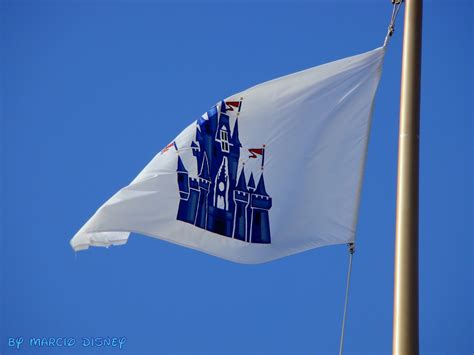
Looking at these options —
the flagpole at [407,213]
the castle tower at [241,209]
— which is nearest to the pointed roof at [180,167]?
the castle tower at [241,209]

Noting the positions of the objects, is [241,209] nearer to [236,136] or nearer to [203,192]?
[203,192]

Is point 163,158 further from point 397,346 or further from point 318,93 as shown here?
point 397,346

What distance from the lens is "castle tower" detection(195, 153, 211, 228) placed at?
9.16m

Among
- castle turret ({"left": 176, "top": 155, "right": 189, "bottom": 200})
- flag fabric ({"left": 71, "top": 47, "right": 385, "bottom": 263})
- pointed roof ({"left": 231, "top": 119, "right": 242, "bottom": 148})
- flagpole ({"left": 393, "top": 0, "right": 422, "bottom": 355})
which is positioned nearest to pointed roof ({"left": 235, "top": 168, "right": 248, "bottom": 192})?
flag fabric ({"left": 71, "top": 47, "right": 385, "bottom": 263})

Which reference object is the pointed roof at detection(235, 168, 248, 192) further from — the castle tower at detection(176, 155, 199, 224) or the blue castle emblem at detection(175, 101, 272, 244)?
the castle tower at detection(176, 155, 199, 224)

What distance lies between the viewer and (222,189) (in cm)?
959

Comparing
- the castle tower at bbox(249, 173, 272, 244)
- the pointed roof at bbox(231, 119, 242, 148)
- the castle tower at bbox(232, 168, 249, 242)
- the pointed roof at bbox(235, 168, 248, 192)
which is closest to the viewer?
the castle tower at bbox(232, 168, 249, 242)

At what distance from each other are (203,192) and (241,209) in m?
0.53

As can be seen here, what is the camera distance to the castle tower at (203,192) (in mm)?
9164

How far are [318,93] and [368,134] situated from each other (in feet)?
2.68

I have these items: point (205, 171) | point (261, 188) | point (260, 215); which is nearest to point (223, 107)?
point (205, 171)

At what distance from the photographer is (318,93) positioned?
10.1 metres

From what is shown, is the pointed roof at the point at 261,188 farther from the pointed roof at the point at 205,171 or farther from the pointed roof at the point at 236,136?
the pointed roof at the point at 205,171

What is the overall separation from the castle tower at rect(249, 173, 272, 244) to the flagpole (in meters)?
3.31
